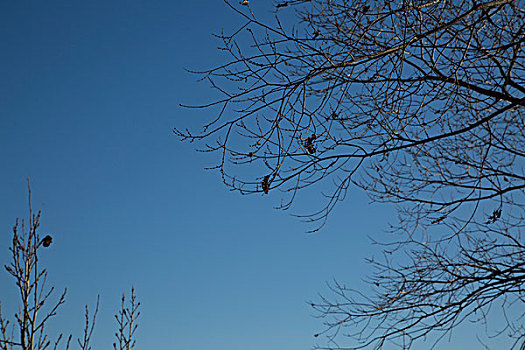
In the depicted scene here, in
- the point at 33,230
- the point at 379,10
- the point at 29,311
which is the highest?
the point at 379,10

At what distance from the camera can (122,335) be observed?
23.0ft

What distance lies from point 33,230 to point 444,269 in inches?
135

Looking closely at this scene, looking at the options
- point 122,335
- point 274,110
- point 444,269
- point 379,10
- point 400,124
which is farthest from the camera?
point 122,335

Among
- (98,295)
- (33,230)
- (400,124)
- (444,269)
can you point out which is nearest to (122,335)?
(98,295)

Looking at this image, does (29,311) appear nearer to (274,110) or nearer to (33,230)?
(33,230)

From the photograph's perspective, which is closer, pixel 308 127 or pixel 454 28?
pixel 308 127

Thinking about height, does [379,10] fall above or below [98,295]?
above

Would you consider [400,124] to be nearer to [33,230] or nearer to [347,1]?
[347,1]

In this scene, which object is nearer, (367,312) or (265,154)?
(265,154)

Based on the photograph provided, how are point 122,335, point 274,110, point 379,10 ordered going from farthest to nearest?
point 122,335
point 379,10
point 274,110

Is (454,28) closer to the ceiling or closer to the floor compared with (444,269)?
closer to the ceiling

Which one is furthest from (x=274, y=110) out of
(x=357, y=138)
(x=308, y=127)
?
(x=357, y=138)

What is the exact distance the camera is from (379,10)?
4.26m

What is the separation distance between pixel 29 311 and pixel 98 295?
2.18ft
